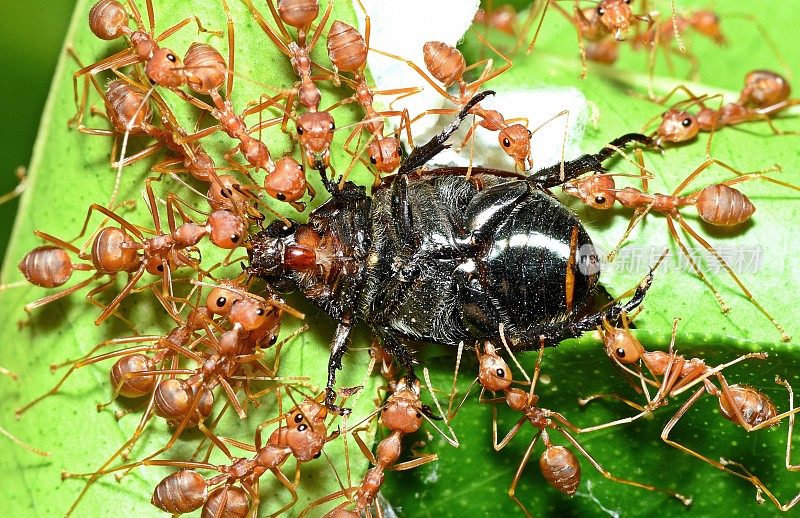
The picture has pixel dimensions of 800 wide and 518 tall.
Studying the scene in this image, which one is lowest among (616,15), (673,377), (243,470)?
(243,470)

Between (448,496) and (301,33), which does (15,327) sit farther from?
(448,496)

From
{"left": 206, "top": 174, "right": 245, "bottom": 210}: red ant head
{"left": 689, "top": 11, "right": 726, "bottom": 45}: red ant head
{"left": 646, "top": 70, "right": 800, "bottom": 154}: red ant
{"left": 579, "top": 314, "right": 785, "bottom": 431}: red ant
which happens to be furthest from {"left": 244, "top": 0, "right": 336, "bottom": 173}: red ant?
{"left": 689, "top": 11, "right": 726, "bottom": 45}: red ant head

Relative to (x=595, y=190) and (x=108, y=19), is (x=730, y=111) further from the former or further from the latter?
(x=108, y=19)

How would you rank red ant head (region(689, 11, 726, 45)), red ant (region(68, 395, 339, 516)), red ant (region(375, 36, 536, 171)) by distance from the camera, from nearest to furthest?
1. red ant (region(68, 395, 339, 516))
2. red ant (region(375, 36, 536, 171))
3. red ant head (region(689, 11, 726, 45))

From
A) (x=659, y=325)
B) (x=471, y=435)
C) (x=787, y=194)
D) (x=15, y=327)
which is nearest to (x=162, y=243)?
(x=15, y=327)

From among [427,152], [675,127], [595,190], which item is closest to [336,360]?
[427,152]

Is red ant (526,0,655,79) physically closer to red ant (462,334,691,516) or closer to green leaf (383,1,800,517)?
green leaf (383,1,800,517)
